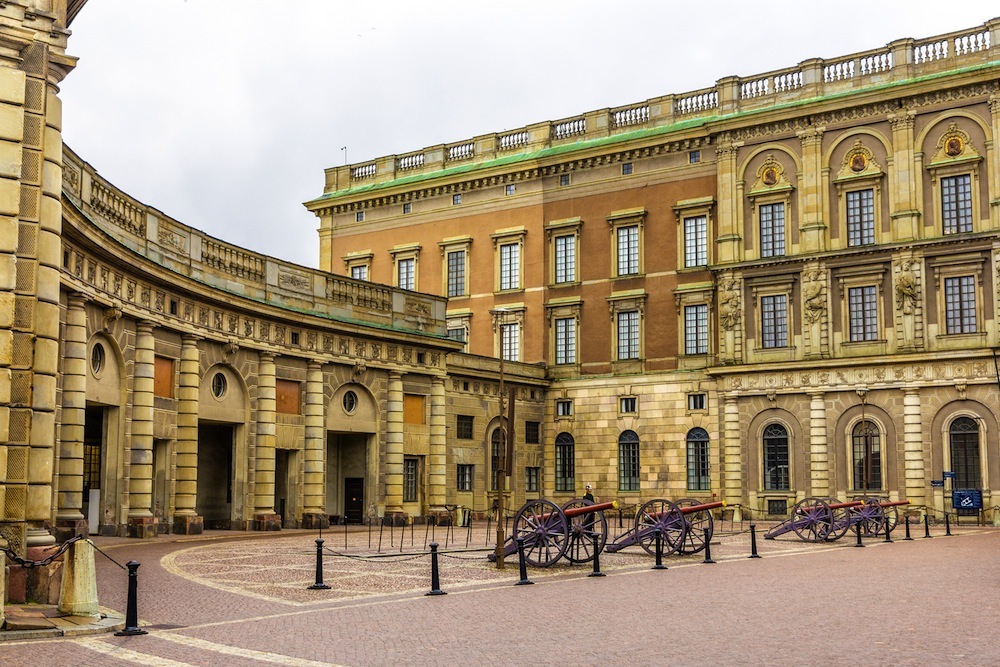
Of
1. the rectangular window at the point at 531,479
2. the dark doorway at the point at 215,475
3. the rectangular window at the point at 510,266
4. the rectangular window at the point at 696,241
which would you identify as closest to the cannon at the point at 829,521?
the dark doorway at the point at 215,475

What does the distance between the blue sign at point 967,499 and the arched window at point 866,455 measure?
3291 mm

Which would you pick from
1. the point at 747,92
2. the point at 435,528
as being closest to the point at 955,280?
the point at 747,92

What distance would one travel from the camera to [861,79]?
48.5 meters

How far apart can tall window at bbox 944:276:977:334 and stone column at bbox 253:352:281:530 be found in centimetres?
2718

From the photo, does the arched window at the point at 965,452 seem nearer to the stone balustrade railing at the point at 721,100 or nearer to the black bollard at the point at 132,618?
the stone balustrade railing at the point at 721,100

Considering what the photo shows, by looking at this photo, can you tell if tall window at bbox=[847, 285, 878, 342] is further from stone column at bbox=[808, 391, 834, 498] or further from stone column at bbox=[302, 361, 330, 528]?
stone column at bbox=[302, 361, 330, 528]

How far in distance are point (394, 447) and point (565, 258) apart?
18.2 meters

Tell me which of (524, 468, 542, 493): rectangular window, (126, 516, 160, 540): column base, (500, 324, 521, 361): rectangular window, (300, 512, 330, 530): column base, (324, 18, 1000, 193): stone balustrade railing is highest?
(324, 18, 1000, 193): stone balustrade railing

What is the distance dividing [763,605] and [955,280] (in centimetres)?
3288

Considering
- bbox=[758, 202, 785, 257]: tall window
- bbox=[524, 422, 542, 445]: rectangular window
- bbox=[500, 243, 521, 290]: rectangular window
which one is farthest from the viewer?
bbox=[500, 243, 521, 290]: rectangular window

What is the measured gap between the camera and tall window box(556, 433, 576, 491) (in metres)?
55.2

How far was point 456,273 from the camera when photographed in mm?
58625

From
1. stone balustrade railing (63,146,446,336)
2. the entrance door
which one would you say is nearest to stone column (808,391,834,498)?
stone balustrade railing (63,146,446,336)

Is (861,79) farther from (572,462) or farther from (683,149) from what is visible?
(572,462)
